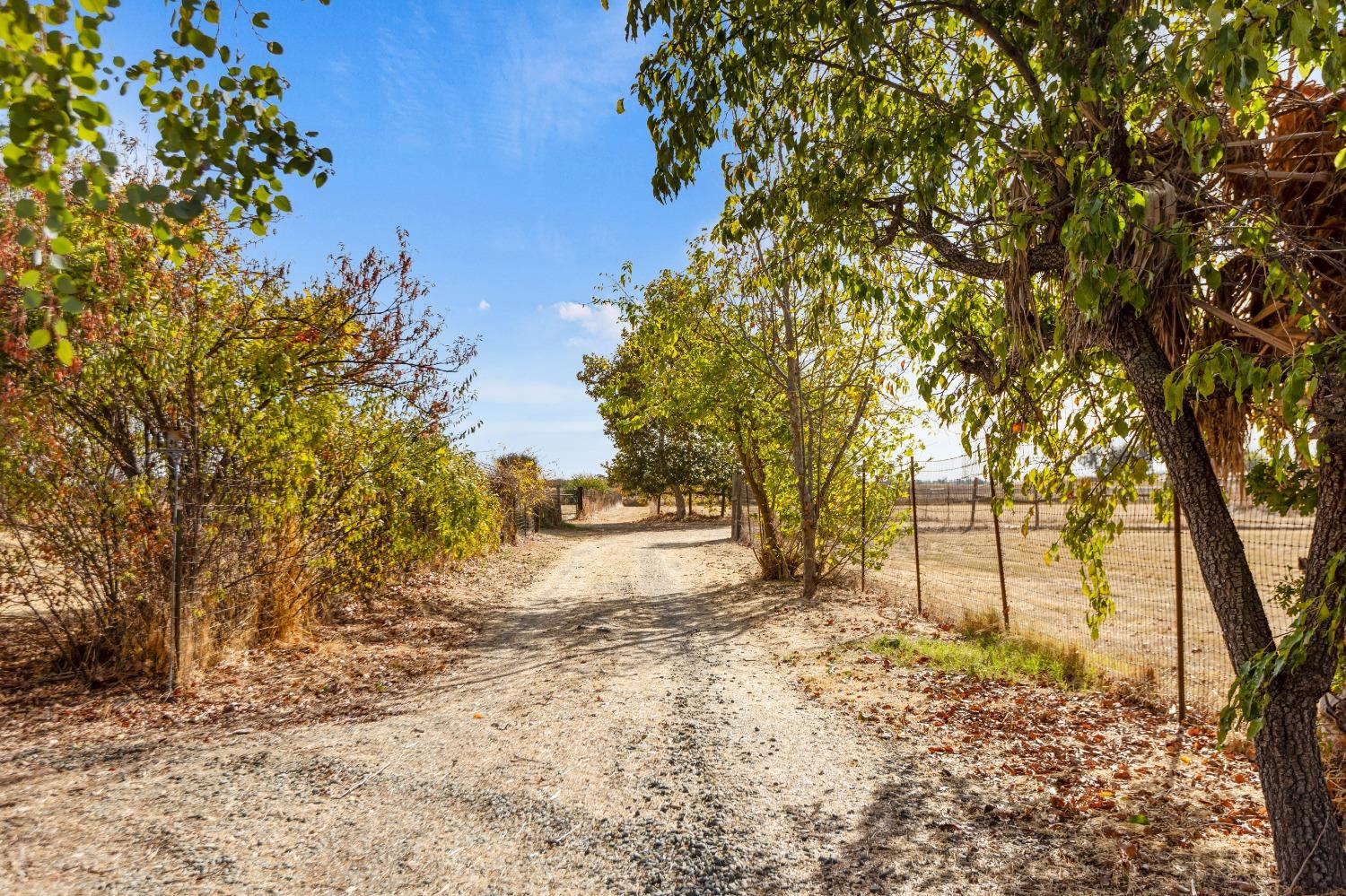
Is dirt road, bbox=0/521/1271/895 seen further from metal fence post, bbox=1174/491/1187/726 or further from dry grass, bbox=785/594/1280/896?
metal fence post, bbox=1174/491/1187/726

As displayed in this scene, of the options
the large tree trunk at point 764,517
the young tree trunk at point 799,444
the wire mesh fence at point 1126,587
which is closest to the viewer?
the wire mesh fence at point 1126,587

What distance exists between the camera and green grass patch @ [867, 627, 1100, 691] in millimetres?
6410

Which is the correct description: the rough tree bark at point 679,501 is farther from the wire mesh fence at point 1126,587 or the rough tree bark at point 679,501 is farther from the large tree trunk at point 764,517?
the large tree trunk at point 764,517

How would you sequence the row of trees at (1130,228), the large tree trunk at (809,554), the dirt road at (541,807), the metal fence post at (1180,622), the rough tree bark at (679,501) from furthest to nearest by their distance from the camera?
the rough tree bark at (679,501), the large tree trunk at (809,554), the metal fence post at (1180,622), the dirt road at (541,807), the row of trees at (1130,228)

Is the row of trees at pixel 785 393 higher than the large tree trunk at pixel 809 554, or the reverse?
the row of trees at pixel 785 393

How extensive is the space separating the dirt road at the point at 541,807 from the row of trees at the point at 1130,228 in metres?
1.55

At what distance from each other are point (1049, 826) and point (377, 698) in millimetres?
5244

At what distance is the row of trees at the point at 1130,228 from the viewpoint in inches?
98.0

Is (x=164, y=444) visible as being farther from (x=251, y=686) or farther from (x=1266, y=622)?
(x=1266, y=622)

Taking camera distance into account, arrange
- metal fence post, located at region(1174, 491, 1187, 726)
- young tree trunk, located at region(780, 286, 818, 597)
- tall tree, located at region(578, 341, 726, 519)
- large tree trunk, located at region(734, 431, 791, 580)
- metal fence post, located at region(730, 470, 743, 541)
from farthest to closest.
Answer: tall tree, located at region(578, 341, 726, 519) → metal fence post, located at region(730, 470, 743, 541) → large tree trunk, located at region(734, 431, 791, 580) → young tree trunk, located at region(780, 286, 818, 597) → metal fence post, located at region(1174, 491, 1187, 726)

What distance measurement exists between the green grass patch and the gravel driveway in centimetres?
172

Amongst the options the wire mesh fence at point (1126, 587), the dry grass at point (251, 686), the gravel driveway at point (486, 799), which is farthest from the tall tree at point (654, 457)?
the gravel driveway at point (486, 799)

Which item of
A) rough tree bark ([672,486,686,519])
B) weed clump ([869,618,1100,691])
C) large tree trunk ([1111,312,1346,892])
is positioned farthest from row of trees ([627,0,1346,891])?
rough tree bark ([672,486,686,519])

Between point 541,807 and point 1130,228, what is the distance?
4197 millimetres
